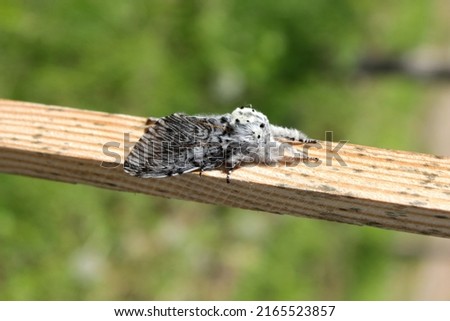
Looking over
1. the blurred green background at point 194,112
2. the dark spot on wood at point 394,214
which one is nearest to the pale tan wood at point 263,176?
the dark spot on wood at point 394,214

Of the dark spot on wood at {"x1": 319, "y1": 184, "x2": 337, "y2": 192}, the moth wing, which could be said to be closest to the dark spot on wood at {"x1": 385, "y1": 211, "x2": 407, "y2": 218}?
the dark spot on wood at {"x1": 319, "y1": 184, "x2": 337, "y2": 192}

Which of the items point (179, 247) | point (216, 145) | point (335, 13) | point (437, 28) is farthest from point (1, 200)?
point (437, 28)

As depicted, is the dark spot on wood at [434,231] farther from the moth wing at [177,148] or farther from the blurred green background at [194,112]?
the blurred green background at [194,112]

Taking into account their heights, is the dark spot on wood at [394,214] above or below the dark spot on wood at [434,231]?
above

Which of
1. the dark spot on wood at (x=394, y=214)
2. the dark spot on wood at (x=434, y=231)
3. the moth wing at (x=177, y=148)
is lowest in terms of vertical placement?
the dark spot on wood at (x=434, y=231)

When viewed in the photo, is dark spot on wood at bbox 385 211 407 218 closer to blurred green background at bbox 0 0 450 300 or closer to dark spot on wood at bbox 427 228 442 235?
dark spot on wood at bbox 427 228 442 235

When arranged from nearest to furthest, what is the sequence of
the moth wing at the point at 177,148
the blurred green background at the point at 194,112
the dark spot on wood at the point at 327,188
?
the dark spot on wood at the point at 327,188 → the moth wing at the point at 177,148 → the blurred green background at the point at 194,112

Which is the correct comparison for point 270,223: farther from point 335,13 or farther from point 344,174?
point 344,174
